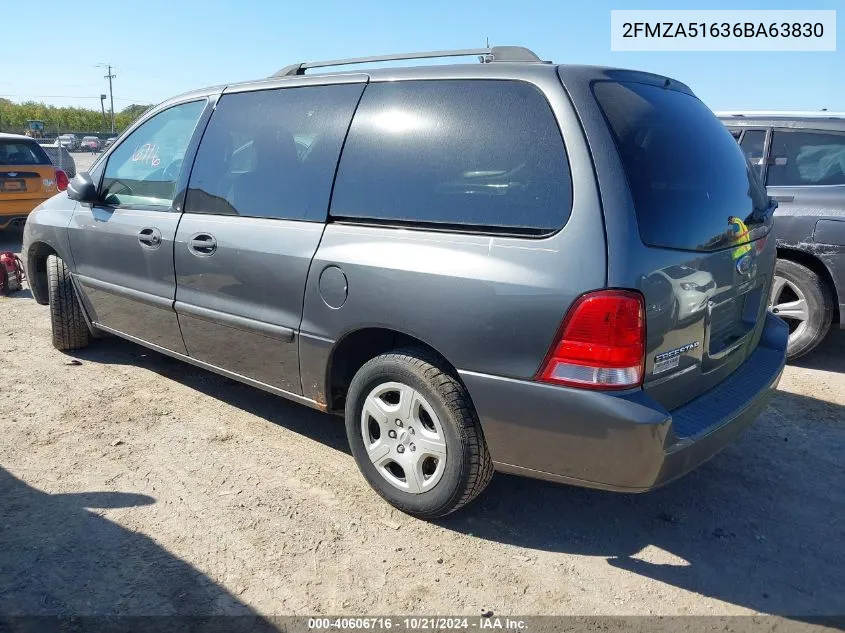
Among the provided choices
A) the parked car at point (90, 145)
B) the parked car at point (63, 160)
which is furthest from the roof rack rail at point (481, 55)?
the parked car at point (90, 145)

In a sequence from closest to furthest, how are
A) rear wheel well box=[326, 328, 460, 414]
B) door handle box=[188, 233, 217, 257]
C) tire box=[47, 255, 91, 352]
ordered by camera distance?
rear wheel well box=[326, 328, 460, 414], door handle box=[188, 233, 217, 257], tire box=[47, 255, 91, 352]

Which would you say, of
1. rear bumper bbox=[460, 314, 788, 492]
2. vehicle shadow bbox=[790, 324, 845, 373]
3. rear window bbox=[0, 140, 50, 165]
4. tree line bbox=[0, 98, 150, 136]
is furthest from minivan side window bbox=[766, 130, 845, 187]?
tree line bbox=[0, 98, 150, 136]

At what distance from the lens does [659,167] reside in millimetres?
2549

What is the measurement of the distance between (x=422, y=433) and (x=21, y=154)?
9.59m

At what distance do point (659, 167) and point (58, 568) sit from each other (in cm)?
279

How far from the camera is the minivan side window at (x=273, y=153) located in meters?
3.18

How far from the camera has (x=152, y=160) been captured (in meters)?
4.18

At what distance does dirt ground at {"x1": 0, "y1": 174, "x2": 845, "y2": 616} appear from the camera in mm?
2523

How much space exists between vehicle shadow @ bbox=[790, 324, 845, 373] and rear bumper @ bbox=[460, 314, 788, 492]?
115 inches

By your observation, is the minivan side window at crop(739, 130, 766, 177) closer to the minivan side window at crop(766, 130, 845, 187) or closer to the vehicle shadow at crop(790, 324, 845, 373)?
the minivan side window at crop(766, 130, 845, 187)

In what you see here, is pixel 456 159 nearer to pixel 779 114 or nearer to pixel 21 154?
pixel 779 114

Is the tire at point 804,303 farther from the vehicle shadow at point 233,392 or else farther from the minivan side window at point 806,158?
the vehicle shadow at point 233,392

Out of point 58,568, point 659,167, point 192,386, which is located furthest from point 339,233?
point 192,386

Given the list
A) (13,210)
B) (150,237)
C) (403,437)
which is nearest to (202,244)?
(150,237)
